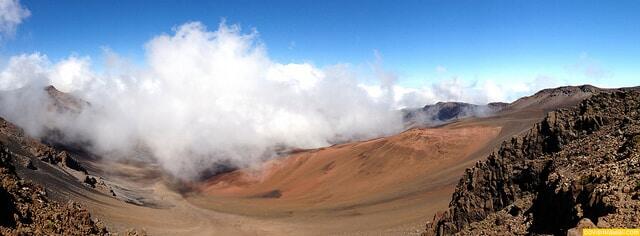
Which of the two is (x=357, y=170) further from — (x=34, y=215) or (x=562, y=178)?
(x=562, y=178)

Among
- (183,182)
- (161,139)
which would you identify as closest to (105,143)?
(161,139)

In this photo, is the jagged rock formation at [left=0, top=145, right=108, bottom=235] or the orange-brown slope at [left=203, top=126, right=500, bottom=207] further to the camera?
the orange-brown slope at [left=203, top=126, right=500, bottom=207]

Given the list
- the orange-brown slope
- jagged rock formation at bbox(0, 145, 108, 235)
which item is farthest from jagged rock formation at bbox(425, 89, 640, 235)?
the orange-brown slope

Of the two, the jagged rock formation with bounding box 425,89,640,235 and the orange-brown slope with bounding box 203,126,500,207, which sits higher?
the jagged rock formation with bounding box 425,89,640,235

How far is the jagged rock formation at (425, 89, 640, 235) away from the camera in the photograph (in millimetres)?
14331

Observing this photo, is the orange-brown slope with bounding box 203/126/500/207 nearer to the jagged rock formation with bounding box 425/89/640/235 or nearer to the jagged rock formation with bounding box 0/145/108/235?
the jagged rock formation with bounding box 425/89/640/235

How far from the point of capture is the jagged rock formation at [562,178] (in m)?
14.3

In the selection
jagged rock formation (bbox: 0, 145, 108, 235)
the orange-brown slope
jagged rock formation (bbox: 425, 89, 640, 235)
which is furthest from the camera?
the orange-brown slope

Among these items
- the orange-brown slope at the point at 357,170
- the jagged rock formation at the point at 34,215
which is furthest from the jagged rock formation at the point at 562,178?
the orange-brown slope at the point at 357,170

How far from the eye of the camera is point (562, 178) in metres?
17.5

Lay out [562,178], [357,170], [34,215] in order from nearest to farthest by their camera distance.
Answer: [562,178] < [34,215] < [357,170]

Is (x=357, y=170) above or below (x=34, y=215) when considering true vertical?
below

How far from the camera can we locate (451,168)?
208 ft

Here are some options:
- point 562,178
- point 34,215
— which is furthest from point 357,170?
point 562,178
